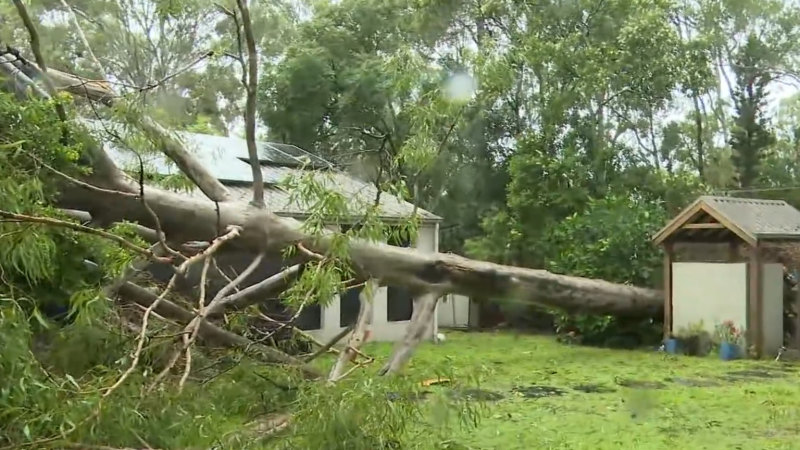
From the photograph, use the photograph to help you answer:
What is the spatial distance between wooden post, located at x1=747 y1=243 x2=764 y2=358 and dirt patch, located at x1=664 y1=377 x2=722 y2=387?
59.9 inches

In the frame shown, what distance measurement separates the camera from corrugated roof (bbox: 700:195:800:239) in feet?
20.3

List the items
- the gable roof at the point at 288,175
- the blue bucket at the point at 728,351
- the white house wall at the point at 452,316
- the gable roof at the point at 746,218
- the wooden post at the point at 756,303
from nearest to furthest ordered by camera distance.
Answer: the gable roof at the point at 288,175 < the blue bucket at the point at 728,351 < the wooden post at the point at 756,303 < the gable roof at the point at 746,218 < the white house wall at the point at 452,316

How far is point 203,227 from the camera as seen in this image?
141 inches

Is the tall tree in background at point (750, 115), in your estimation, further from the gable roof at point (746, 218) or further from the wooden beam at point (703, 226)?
the wooden beam at point (703, 226)

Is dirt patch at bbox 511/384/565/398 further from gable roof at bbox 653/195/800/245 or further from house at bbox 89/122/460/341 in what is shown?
gable roof at bbox 653/195/800/245

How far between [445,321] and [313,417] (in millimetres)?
4784

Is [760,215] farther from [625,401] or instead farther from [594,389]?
[625,401]

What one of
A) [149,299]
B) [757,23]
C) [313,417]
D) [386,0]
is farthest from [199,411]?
[757,23]

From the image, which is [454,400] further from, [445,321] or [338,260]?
[445,321]

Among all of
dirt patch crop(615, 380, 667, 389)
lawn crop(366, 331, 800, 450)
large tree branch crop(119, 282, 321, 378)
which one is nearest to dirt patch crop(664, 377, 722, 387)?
lawn crop(366, 331, 800, 450)

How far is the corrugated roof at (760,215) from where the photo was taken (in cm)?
618

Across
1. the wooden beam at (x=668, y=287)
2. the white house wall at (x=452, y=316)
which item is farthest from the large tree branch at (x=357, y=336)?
the wooden beam at (x=668, y=287)

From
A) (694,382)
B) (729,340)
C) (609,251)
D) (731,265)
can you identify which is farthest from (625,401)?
(609,251)

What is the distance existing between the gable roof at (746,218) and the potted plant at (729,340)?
664 mm
